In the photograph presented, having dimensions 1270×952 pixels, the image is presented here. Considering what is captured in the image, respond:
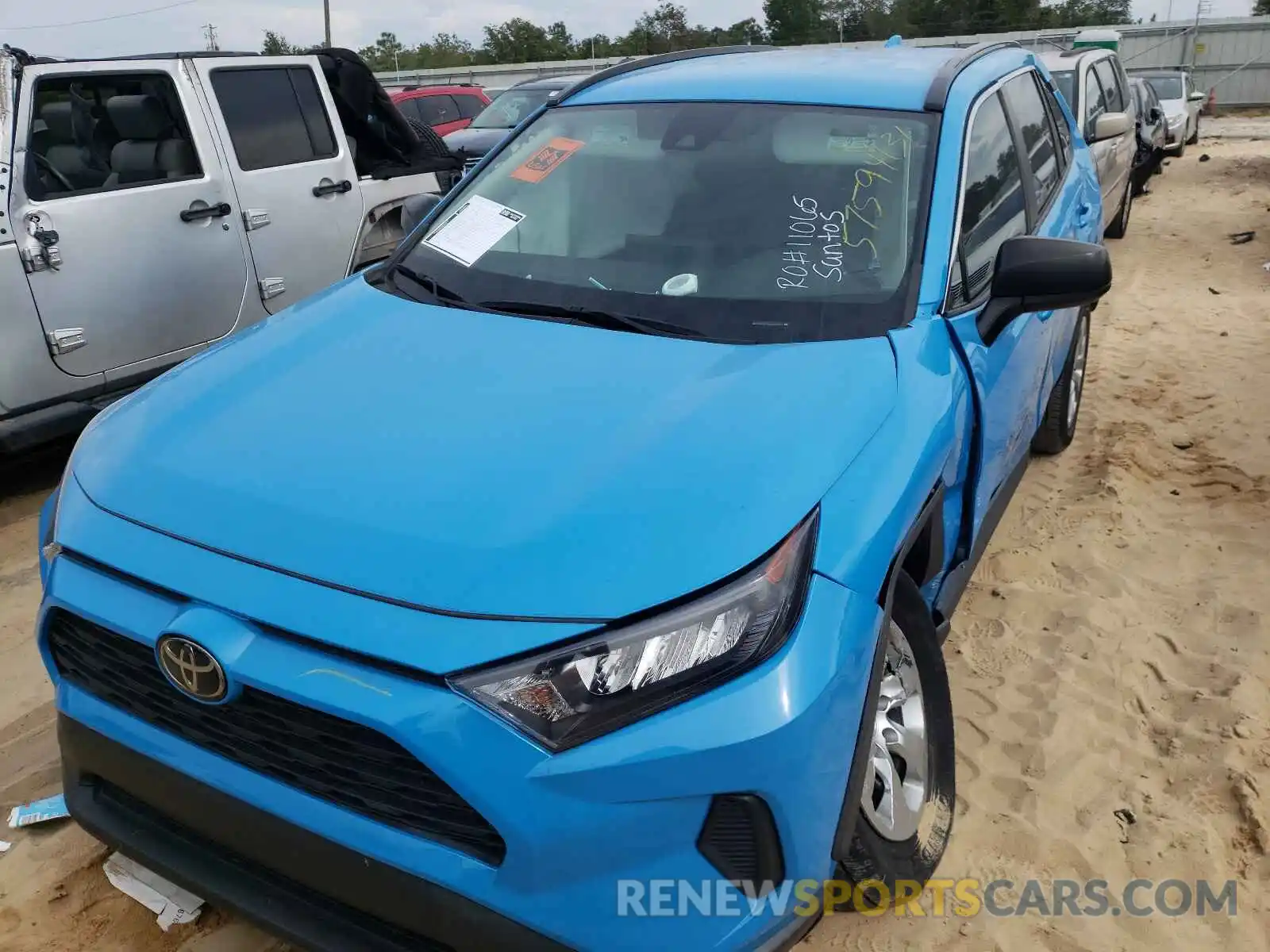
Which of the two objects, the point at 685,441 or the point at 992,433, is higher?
the point at 685,441

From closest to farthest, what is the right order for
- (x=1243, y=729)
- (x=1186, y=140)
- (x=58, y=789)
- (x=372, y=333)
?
(x=372, y=333), (x=58, y=789), (x=1243, y=729), (x=1186, y=140)

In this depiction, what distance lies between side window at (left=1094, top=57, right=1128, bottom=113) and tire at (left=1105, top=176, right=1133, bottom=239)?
0.77 m

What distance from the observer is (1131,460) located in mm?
4688

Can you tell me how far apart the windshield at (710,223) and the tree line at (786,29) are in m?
45.7

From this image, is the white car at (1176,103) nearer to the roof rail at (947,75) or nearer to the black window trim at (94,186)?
the roof rail at (947,75)

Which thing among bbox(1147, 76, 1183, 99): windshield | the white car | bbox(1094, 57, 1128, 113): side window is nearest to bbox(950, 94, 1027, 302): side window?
bbox(1094, 57, 1128, 113): side window

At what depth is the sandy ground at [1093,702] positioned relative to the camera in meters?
2.24

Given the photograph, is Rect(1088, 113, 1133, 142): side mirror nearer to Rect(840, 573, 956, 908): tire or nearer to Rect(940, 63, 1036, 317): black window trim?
Rect(940, 63, 1036, 317): black window trim

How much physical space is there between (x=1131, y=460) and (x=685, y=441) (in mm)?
3556

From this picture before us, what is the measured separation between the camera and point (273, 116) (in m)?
5.36

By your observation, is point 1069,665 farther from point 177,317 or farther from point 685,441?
point 177,317

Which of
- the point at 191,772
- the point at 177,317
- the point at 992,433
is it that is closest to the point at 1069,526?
Answer: the point at 992,433

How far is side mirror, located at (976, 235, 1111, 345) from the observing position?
8.04ft

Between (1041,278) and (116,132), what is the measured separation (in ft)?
14.8
